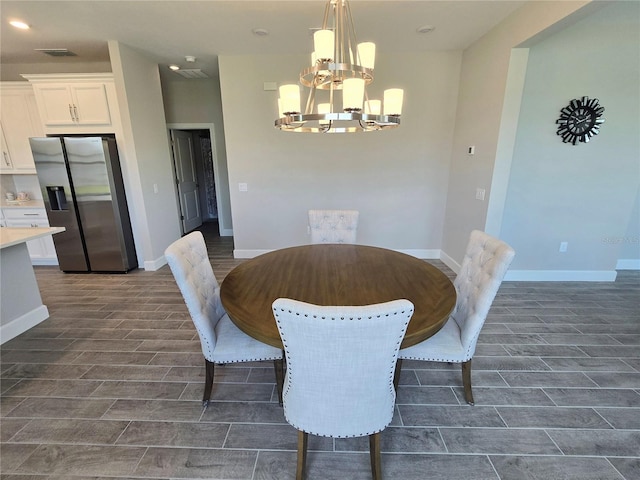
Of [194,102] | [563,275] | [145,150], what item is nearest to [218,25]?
[145,150]

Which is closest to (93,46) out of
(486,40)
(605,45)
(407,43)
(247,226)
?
(247,226)

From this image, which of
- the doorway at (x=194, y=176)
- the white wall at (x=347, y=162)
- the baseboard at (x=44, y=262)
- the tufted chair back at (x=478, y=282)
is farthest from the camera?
the doorway at (x=194, y=176)

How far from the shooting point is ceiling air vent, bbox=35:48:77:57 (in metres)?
3.50

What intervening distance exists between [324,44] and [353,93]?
320mm

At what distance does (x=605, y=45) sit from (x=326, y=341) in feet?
13.2

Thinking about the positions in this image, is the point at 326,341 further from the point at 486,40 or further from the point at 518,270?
the point at 486,40

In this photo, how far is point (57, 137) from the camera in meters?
3.53

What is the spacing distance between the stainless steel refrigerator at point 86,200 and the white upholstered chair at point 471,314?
3.78 metres

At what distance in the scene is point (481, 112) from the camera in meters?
3.24

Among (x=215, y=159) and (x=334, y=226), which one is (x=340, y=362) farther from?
(x=215, y=159)

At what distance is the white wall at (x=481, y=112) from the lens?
2.42 m

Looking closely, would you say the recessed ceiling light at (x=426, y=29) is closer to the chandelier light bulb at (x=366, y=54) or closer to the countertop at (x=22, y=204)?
the chandelier light bulb at (x=366, y=54)

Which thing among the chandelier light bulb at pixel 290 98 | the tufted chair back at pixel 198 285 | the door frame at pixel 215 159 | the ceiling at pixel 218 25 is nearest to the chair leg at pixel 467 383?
the tufted chair back at pixel 198 285

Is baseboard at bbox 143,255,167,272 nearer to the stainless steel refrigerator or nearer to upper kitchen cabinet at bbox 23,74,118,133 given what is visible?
the stainless steel refrigerator
